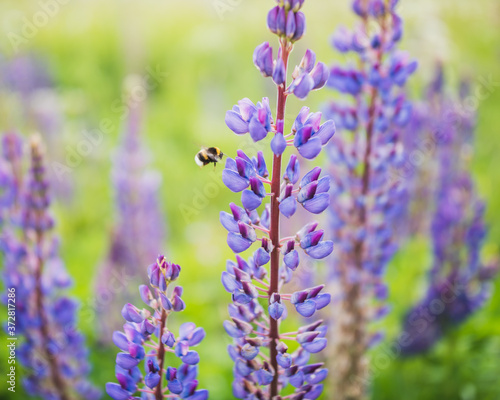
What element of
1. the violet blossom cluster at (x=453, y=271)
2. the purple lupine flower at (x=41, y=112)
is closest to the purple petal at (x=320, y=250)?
the violet blossom cluster at (x=453, y=271)

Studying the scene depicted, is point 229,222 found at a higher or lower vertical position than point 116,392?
higher

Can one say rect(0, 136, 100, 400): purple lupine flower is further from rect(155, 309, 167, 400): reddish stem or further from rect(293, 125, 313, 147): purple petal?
rect(293, 125, 313, 147): purple petal

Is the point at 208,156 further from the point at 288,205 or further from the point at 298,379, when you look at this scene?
the point at 298,379

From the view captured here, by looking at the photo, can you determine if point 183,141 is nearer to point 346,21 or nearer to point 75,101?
point 75,101

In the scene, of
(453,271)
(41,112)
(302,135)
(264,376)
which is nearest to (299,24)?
(302,135)

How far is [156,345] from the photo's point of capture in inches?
59.5

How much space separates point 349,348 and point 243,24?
6.14m

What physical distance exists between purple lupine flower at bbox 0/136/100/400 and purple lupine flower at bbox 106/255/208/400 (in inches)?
32.7

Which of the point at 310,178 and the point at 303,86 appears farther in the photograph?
the point at 310,178

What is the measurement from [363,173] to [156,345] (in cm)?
123

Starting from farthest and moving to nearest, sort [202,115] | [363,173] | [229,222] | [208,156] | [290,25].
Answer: [202,115] → [363,173] → [208,156] → [229,222] → [290,25]

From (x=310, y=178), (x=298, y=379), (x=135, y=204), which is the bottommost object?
(x=135, y=204)

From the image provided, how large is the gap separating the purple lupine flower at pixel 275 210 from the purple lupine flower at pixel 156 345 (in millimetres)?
134

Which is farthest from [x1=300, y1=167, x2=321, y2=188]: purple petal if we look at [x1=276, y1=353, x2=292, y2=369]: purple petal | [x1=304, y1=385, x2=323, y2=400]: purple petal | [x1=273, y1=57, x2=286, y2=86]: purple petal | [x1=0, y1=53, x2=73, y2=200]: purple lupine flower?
[x1=0, y1=53, x2=73, y2=200]: purple lupine flower
